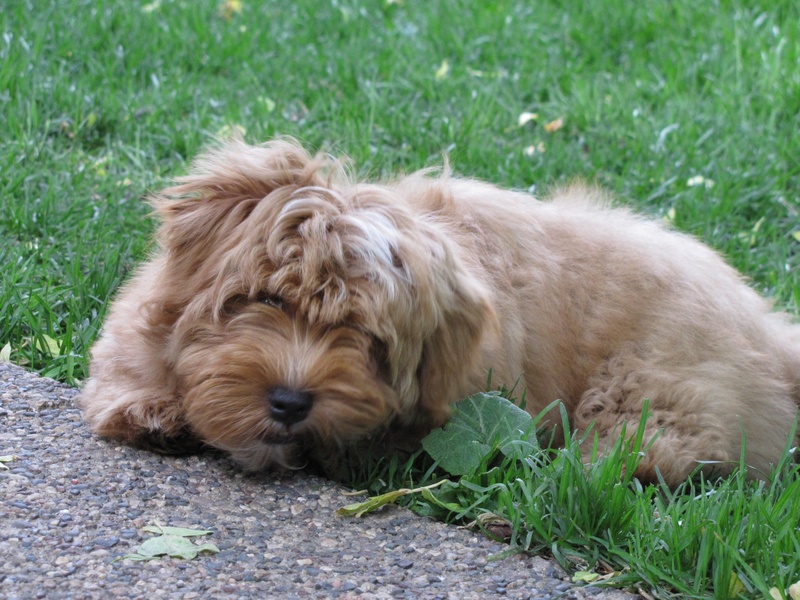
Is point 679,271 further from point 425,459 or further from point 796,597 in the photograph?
point 796,597

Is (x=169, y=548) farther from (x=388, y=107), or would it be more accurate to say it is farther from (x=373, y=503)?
(x=388, y=107)

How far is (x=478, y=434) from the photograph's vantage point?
4.00 m

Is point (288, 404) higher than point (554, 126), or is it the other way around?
point (554, 126)

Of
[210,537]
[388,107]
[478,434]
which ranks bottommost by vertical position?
[210,537]

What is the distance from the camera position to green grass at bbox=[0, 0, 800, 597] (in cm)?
576

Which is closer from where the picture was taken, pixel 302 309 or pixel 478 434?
pixel 302 309

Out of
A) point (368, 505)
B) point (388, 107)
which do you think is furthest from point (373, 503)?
point (388, 107)

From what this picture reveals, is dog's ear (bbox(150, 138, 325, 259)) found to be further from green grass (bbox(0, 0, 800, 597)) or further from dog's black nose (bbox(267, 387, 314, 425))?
green grass (bbox(0, 0, 800, 597))

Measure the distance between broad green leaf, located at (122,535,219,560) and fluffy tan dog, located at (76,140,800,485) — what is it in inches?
18.0

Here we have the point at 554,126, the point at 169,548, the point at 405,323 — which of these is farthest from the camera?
the point at 554,126

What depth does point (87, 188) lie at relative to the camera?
6164mm

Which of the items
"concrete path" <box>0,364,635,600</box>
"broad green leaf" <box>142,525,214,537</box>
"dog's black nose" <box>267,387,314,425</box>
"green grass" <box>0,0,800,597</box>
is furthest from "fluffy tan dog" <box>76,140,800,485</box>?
"green grass" <box>0,0,800,597</box>

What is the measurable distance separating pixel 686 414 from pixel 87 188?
3.62 m

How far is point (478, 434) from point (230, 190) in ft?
4.20
